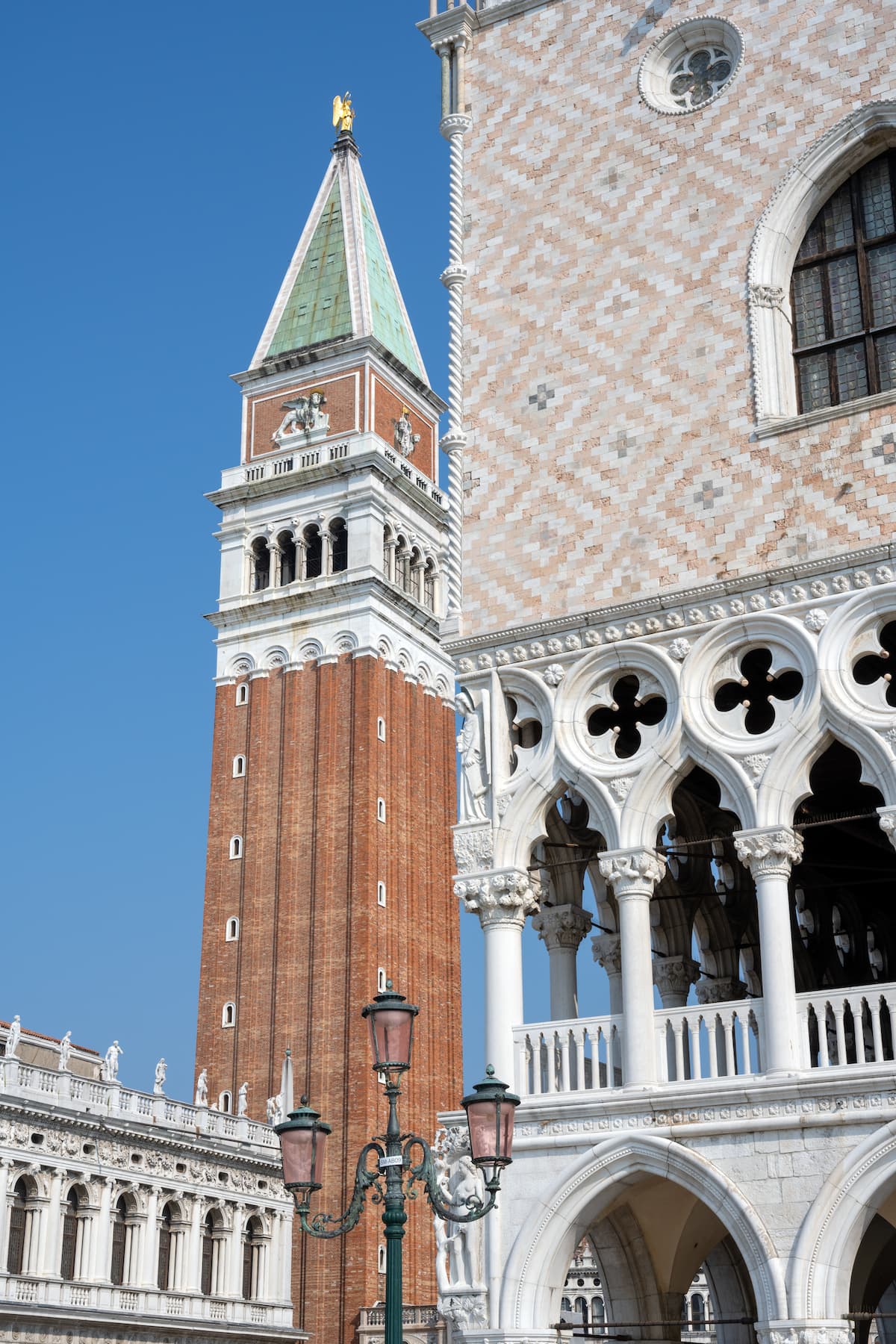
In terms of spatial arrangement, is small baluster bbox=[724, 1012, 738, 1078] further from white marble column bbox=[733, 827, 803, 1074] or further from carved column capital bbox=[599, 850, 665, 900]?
carved column capital bbox=[599, 850, 665, 900]

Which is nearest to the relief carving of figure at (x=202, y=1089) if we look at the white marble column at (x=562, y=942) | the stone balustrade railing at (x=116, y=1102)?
the stone balustrade railing at (x=116, y=1102)

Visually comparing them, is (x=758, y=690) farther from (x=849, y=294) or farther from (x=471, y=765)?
(x=849, y=294)

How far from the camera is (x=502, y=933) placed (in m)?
16.6

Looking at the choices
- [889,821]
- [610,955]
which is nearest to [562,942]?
[610,955]

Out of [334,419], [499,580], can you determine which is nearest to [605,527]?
[499,580]

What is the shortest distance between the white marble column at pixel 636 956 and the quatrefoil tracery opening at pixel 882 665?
263cm

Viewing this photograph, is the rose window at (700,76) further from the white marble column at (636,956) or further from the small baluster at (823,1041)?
the small baluster at (823,1041)

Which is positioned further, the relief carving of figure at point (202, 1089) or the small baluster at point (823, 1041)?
the relief carving of figure at point (202, 1089)

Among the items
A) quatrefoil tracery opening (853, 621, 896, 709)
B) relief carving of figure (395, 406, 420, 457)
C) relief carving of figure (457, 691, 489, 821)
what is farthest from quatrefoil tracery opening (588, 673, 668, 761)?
relief carving of figure (395, 406, 420, 457)

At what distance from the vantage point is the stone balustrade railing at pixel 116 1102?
3775cm

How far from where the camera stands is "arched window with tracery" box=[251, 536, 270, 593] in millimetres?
60000

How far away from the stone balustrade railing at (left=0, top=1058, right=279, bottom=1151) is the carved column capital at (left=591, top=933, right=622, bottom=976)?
69.8 feet

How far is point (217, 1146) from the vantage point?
4559 cm

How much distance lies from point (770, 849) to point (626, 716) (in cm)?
304
